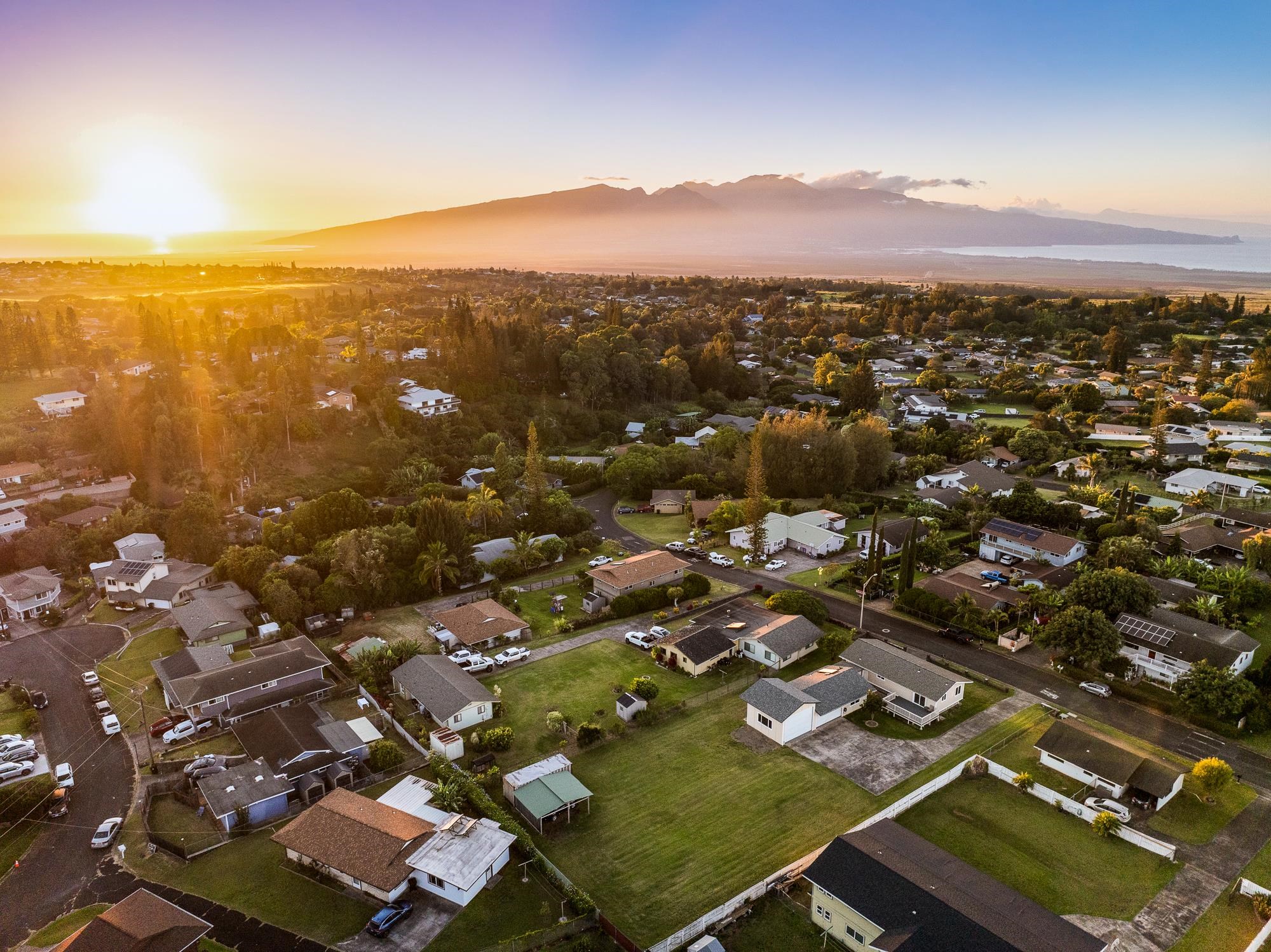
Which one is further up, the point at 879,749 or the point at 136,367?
the point at 136,367

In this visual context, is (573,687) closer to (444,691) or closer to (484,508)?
(444,691)

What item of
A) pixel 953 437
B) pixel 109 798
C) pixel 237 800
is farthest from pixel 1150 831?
pixel 953 437

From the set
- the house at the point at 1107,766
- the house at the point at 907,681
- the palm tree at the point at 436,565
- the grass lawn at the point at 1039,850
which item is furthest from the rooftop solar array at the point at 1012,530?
the palm tree at the point at 436,565

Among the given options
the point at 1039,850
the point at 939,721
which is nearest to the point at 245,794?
the point at 1039,850

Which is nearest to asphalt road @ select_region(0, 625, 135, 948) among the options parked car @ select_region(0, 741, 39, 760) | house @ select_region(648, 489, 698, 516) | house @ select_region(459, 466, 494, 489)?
parked car @ select_region(0, 741, 39, 760)

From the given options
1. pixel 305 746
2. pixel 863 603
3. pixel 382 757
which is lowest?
Result: pixel 382 757

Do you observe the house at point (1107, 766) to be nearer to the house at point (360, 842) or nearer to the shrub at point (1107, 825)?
the shrub at point (1107, 825)

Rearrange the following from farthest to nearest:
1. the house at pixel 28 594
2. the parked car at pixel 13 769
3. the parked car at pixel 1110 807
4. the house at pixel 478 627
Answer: the house at pixel 28 594, the house at pixel 478 627, the parked car at pixel 13 769, the parked car at pixel 1110 807
